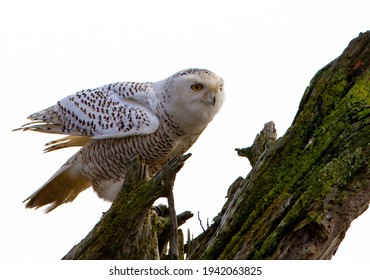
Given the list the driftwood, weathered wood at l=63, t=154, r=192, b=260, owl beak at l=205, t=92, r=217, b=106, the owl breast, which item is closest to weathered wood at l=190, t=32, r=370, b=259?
the driftwood

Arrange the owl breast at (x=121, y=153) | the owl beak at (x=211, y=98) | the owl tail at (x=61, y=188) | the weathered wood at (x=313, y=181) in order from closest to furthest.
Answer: the weathered wood at (x=313, y=181)
the owl beak at (x=211, y=98)
the owl breast at (x=121, y=153)
the owl tail at (x=61, y=188)

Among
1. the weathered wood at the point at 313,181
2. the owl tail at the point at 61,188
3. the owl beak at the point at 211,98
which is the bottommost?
the weathered wood at the point at 313,181

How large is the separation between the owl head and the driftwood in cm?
150

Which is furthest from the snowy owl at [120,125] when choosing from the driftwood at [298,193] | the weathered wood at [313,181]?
the weathered wood at [313,181]

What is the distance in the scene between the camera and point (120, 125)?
7.45 metres

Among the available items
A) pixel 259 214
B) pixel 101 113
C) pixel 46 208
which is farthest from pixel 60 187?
pixel 259 214

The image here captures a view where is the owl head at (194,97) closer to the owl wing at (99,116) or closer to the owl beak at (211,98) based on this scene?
the owl beak at (211,98)

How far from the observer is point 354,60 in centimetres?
573

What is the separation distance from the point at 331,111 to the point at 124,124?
2413 mm

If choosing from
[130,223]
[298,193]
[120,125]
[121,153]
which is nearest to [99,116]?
[120,125]

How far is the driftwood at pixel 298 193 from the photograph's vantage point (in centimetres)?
526

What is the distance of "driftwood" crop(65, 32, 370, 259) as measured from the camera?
526 cm

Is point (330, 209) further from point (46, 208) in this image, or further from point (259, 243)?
point (46, 208)

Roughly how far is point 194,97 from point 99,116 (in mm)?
989
